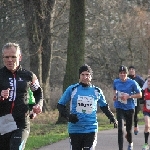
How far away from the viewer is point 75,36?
18.2 m

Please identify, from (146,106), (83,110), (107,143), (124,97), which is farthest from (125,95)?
(83,110)

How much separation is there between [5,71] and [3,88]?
0.71 ft

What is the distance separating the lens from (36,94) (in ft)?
21.5

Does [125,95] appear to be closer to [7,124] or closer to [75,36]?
[7,124]

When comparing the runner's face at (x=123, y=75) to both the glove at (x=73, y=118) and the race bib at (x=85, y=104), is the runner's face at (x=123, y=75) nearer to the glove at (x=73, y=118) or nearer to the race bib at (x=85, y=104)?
the race bib at (x=85, y=104)

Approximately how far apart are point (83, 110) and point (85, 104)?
120 mm

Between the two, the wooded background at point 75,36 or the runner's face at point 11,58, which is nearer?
the runner's face at point 11,58

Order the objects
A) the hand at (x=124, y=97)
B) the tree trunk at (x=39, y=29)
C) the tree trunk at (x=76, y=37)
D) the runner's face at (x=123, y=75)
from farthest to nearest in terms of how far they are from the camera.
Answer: the tree trunk at (x=39, y=29), the tree trunk at (x=76, y=37), the runner's face at (x=123, y=75), the hand at (x=124, y=97)

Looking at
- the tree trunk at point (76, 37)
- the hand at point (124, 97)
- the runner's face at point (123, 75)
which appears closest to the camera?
the hand at point (124, 97)

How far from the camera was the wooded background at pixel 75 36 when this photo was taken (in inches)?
729

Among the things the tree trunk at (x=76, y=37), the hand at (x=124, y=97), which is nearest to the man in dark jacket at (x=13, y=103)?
the hand at (x=124, y=97)

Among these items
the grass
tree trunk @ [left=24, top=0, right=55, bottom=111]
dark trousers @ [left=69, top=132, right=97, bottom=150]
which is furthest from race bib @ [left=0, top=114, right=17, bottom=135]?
Result: tree trunk @ [left=24, top=0, right=55, bottom=111]

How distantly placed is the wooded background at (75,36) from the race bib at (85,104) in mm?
10594

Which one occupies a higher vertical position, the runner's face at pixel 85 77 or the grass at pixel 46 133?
→ the runner's face at pixel 85 77
